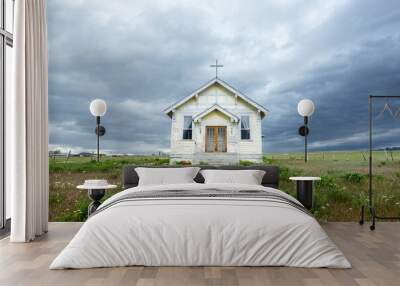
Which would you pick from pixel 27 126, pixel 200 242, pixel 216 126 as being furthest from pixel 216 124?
pixel 200 242

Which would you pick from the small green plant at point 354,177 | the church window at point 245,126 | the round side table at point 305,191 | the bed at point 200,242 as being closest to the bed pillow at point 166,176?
the church window at point 245,126

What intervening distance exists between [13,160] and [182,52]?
3.14 metres

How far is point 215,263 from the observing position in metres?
3.49

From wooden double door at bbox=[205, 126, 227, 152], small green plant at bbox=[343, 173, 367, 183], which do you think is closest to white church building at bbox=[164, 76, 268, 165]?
wooden double door at bbox=[205, 126, 227, 152]

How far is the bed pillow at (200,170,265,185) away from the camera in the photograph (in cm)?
544

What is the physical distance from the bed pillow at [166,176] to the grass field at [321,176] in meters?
0.92

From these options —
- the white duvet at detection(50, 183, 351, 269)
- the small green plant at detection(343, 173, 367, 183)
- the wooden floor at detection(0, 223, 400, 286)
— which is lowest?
the wooden floor at detection(0, 223, 400, 286)

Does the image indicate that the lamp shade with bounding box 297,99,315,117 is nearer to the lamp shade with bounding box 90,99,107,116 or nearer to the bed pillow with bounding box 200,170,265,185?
the bed pillow with bounding box 200,170,265,185

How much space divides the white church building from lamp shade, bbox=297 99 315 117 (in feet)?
1.68

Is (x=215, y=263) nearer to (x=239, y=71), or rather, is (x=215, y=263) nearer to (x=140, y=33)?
(x=239, y=71)

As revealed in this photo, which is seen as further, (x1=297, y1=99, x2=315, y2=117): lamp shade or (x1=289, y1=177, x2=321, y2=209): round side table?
(x1=297, y1=99, x2=315, y2=117): lamp shade

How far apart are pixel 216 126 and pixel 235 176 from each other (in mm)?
1226

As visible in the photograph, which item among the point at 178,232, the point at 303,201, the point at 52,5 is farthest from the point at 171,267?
the point at 52,5

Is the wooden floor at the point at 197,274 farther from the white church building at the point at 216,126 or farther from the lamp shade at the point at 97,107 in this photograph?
the lamp shade at the point at 97,107
